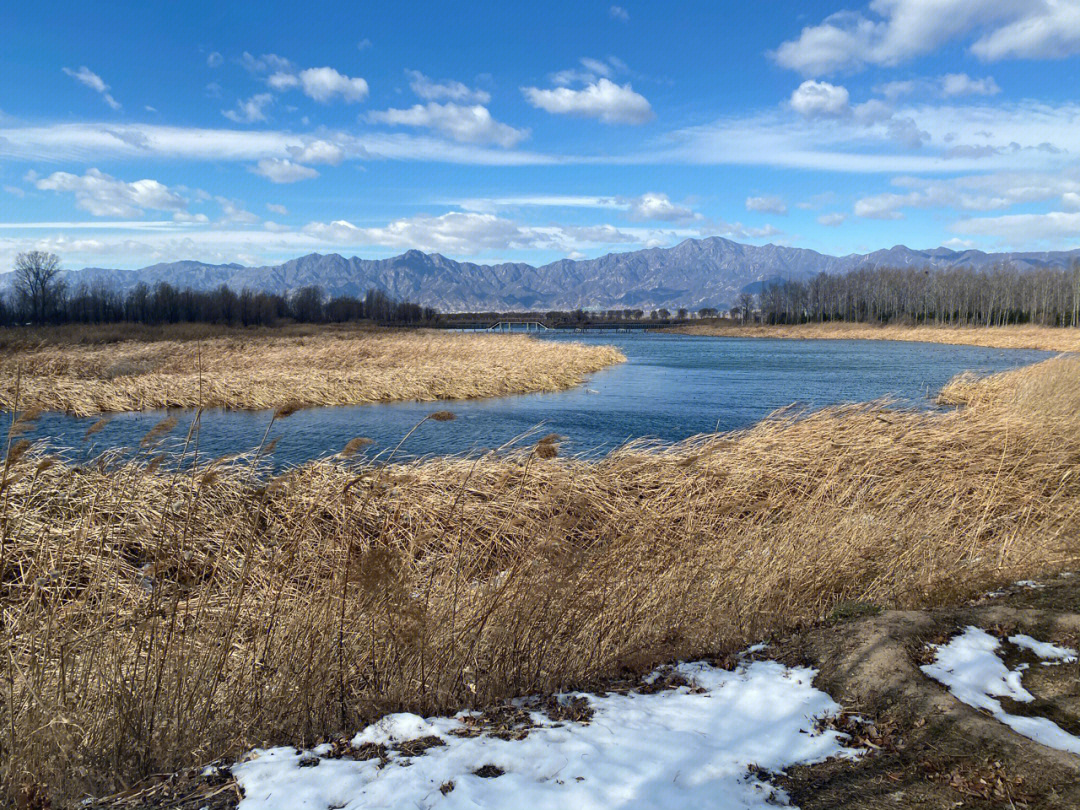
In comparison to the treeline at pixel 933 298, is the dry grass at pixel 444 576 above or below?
below

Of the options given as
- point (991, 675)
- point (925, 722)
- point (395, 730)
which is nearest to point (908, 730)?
point (925, 722)

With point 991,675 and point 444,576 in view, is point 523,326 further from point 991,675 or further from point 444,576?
point 991,675

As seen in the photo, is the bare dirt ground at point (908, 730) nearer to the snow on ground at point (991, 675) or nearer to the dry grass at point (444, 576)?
the snow on ground at point (991, 675)

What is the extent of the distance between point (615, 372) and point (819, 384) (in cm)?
1120

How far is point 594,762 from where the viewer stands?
295 cm

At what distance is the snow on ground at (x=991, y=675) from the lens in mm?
3320

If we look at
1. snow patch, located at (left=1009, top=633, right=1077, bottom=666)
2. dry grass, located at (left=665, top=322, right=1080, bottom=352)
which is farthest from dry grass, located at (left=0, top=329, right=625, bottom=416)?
dry grass, located at (left=665, top=322, right=1080, bottom=352)

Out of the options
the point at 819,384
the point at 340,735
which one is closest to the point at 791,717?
the point at 340,735

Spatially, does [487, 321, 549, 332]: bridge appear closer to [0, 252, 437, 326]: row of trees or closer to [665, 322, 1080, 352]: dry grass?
[665, 322, 1080, 352]: dry grass

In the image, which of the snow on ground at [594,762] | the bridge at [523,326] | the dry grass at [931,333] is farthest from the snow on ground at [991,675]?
the bridge at [523,326]

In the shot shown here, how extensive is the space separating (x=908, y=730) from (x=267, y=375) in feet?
88.7

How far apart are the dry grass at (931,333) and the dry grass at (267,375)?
4442cm

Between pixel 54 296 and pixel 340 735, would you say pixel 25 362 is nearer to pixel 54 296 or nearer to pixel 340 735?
pixel 340 735

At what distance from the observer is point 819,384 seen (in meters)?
32.3
